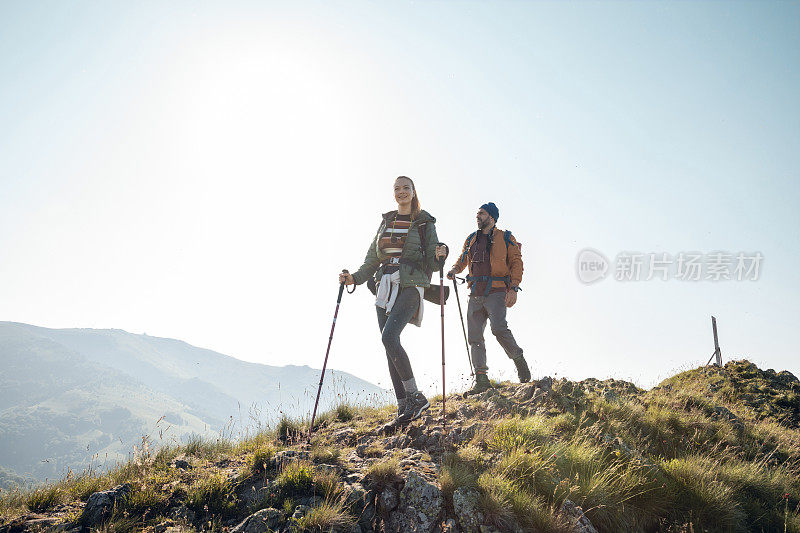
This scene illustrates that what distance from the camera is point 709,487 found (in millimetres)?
4258

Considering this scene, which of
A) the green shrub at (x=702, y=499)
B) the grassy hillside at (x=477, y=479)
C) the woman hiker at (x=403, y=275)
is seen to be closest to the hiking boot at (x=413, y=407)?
the woman hiker at (x=403, y=275)

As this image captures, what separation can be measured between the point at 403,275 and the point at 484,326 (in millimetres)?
2668

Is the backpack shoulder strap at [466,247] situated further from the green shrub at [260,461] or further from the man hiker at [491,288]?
the green shrub at [260,461]

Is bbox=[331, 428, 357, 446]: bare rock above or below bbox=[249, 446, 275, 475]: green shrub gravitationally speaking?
above

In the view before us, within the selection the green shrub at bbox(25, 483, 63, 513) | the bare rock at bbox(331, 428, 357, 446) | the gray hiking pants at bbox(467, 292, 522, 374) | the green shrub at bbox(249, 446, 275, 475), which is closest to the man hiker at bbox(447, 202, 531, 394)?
the gray hiking pants at bbox(467, 292, 522, 374)

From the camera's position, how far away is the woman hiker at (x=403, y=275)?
543 cm

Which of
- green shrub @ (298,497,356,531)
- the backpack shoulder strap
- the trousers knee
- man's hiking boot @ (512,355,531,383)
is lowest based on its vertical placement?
green shrub @ (298,497,356,531)

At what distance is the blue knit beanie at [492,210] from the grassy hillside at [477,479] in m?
3.46

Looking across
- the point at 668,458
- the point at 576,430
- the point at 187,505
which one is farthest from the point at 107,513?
the point at 668,458

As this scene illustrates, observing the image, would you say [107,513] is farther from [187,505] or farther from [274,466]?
[274,466]

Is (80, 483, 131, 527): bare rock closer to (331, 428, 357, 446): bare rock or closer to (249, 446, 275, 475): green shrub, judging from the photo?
(249, 446, 275, 475): green shrub

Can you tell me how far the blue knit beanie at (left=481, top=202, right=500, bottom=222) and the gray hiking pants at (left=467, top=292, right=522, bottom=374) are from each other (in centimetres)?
156

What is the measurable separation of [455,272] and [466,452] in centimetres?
404

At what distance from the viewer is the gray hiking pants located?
6.94 meters
